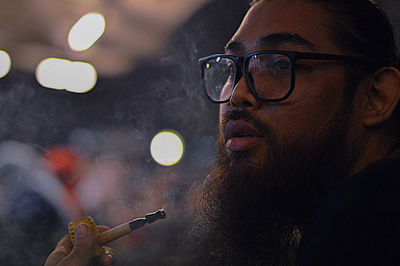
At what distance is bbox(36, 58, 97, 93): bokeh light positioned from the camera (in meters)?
1.38

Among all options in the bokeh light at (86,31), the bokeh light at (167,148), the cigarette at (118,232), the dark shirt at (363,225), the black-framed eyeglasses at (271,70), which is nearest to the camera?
the dark shirt at (363,225)

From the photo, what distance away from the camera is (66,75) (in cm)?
142

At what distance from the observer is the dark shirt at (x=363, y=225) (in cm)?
42

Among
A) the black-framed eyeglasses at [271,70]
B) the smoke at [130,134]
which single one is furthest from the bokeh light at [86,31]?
the black-framed eyeglasses at [271,70]

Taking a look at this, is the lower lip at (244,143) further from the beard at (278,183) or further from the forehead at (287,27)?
the forehead at (287,27)

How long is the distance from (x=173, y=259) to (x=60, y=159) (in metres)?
0.67

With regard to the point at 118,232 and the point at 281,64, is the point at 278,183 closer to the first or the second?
the point at 281,64

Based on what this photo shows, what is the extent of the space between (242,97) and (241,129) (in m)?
0.08

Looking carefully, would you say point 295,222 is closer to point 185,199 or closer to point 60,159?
point 185,199

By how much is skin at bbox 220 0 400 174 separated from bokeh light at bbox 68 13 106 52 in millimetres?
934

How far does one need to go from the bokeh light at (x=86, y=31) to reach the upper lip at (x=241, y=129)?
3.16ft

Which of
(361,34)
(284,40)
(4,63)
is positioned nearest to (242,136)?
(284,40)

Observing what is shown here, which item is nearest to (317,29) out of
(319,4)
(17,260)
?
(319,4)

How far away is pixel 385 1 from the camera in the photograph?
5.41 feet
